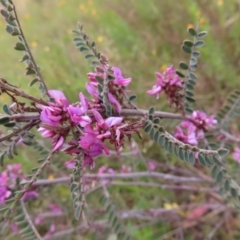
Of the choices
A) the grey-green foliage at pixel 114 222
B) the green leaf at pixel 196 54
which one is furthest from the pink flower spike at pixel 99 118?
the grey-green foliage at pixel 114 222

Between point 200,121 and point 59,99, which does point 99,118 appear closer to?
point 59,99

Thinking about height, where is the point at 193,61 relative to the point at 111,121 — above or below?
Result: above

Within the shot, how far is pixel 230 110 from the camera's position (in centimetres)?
Answer: 111

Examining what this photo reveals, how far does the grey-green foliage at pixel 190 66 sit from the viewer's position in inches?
34.7

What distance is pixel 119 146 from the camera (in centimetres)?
65

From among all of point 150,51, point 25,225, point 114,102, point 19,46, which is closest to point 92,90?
point 114,102

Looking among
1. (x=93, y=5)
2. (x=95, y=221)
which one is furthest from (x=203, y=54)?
(x=93, y=5)

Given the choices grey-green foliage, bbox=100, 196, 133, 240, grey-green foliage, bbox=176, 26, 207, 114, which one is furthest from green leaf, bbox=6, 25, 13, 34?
grey-green foliage, bbox=100, 196, 133, 240

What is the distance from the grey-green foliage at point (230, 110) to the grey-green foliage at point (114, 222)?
1.24ft

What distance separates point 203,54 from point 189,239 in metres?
0.82

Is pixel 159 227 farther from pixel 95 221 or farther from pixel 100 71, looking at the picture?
pixel 100 71

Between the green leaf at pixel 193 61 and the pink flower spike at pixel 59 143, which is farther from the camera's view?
the green leaf at pixel 193 61

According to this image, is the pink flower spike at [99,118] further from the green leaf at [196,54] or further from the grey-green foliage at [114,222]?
the grey-green foliage at [114,222]

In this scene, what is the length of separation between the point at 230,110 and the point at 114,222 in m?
0.44
